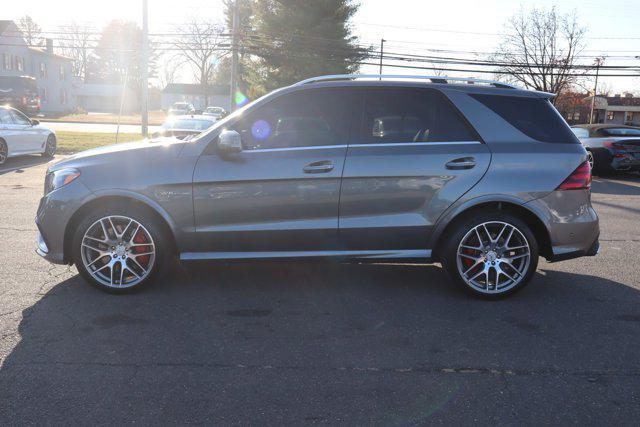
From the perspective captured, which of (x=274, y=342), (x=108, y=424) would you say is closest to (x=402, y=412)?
(x=274, y=342)

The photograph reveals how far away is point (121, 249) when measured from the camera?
4602mm

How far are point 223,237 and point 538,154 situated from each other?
2.73 m

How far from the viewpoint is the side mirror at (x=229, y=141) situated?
4.34 meters

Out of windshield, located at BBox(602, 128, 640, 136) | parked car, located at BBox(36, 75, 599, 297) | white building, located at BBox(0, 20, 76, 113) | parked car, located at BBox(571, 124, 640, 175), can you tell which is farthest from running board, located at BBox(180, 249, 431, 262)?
white building, located at BBox(0, 20, 76, 113)

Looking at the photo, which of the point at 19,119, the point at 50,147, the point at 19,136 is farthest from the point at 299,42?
the point at 19,136

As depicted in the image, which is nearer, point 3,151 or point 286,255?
point 286,255

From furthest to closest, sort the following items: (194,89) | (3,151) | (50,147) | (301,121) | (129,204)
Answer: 1. (194,89)
2. (50,147)
3. (3,151)
4. (301,121)
5. (129,204)

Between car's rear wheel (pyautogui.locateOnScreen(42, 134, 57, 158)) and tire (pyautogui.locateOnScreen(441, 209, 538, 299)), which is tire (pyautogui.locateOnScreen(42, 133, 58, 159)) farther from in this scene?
tire (pyautogui.locateOnScreen(441, 209, 538, 299))

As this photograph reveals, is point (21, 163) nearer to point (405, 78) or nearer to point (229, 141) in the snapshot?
point (229, 141)

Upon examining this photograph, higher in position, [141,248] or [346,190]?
[346,190]

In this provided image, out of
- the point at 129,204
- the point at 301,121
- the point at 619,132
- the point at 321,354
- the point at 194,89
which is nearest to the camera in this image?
the point at 321,354

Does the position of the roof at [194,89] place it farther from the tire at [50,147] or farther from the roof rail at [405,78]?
the roof rail at [405,78]

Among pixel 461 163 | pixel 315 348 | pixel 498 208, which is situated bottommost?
pixel 315 348

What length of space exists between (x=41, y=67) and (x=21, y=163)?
5113 centimetres
